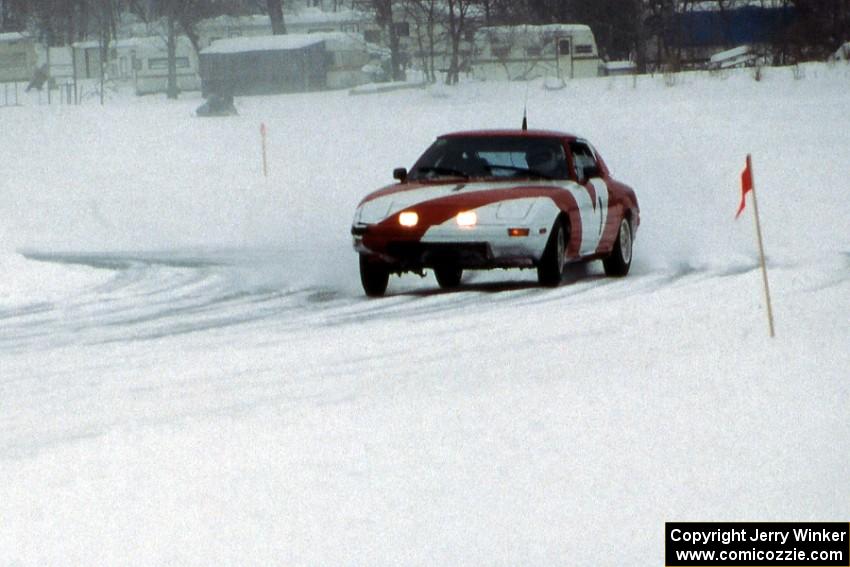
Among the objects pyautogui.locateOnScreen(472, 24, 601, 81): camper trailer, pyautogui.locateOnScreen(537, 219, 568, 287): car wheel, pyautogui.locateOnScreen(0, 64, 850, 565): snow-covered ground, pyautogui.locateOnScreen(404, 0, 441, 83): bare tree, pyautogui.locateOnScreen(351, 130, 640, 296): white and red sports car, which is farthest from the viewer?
pyautogui.locateOnScreen(472, 24, 601, 81): camper trailer

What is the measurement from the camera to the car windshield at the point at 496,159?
13961 mm

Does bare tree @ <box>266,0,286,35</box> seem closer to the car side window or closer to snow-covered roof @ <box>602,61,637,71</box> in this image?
snow-covered roof @ <box>602,61,637,71</box>

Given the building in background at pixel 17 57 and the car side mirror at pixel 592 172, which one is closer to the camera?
the car side mirror at pixel 592 172

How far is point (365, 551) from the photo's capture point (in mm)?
5617

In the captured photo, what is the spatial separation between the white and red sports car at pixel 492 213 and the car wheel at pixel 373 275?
0.01 m

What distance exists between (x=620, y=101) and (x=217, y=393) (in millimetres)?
43108

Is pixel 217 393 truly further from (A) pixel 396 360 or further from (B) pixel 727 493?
(B) pixel 727 493

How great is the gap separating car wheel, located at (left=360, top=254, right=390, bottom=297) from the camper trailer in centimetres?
6390

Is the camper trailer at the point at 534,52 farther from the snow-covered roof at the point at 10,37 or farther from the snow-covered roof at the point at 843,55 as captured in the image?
the snow-covered roof at the point at 10,37

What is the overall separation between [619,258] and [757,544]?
9.39 meters

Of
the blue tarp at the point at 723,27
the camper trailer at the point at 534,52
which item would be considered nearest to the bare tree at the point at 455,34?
the camper trailer at the point at 534,52

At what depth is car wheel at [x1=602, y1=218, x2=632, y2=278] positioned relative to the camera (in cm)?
1479

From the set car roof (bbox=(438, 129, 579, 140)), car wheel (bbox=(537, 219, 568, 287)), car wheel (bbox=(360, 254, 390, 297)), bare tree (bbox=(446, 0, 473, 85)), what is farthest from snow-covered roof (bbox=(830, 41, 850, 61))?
car wheel (bbox=(360, 254, 390, 297))

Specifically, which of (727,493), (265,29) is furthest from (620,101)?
(265,29)
